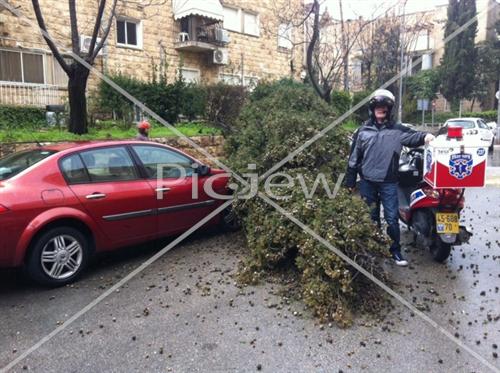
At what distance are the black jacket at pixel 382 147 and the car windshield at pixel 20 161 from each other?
3676mm

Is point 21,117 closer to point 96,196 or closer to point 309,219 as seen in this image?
point 96,196

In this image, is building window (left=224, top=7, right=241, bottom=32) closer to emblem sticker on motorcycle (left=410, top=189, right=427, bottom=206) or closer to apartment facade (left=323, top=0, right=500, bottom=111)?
apartment facade (left=323, top=0, right=500, bottom=111)

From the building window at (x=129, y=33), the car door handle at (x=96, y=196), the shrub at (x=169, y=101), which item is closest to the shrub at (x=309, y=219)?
the car door handle at (x=96, y=196)

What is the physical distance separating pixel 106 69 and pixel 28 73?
108 inches

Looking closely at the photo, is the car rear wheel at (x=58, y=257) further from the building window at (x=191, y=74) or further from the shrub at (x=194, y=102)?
the building window at (x=191, y=74)

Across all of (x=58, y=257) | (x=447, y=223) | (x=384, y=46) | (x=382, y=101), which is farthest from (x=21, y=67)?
(x=384, y=46)

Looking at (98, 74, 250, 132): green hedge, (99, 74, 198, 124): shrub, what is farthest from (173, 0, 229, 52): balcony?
(98, 74, 250, 132): green hedge

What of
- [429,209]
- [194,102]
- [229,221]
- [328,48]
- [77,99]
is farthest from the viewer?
[328,48]

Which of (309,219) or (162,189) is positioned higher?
(162,189)

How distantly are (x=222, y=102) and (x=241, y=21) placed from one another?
36.4 feet

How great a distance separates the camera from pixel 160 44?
60.3ft

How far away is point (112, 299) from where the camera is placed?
456 cm

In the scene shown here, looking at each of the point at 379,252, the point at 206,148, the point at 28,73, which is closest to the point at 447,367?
the point at 379,252

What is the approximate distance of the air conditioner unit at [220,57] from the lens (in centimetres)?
1992
